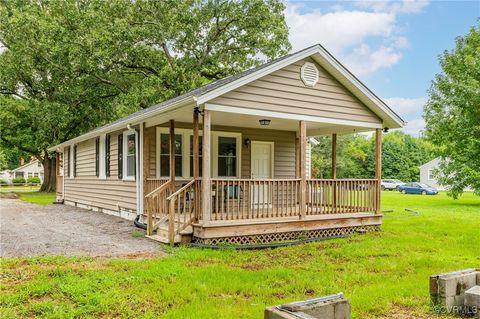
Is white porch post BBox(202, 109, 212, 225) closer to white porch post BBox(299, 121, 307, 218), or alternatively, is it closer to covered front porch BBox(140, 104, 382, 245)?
covered front porch BBox(140, 104, 382, 245)

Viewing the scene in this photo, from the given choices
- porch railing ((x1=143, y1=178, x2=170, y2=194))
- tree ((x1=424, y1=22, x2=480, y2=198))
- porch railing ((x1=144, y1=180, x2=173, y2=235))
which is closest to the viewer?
porch railing ((x1=144, y1=180, x2=173, y2=235))

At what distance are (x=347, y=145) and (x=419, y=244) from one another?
1554 inches

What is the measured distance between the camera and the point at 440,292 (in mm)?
4227

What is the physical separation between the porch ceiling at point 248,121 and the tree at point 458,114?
1057 centimetres


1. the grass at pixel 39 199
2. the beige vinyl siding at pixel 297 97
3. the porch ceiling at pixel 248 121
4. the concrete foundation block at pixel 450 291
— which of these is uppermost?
the beige vinyl siding at pixel 297 97

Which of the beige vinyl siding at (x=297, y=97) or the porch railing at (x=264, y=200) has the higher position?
the beige vinyl siding at (x=297, y=97)

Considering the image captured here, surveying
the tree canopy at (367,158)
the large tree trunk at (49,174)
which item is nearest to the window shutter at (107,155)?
the large tree trunk at (49,174)

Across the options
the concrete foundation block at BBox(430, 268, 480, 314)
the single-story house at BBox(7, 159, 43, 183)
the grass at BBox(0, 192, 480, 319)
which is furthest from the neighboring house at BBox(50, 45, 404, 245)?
the single-story house at BBox(7, 159, 43, 183)

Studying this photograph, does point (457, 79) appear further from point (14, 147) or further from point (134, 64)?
point (14, 147)

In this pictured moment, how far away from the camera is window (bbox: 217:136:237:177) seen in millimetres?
11352

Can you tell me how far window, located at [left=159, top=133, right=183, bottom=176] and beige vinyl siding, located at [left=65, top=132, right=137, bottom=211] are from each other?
3.60 feet

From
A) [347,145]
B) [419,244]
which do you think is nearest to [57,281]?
[419,244]

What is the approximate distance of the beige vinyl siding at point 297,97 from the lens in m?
8.28

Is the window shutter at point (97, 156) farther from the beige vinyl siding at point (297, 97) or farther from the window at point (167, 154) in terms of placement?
the beige vinyl siding at point (297, 97)
